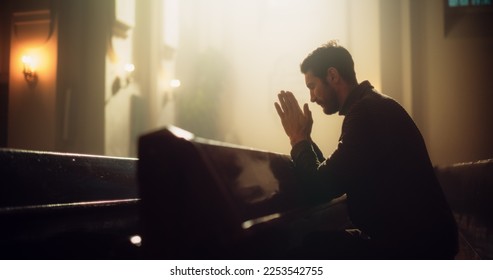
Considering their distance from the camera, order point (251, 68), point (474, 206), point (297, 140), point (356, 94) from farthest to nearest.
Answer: point (251, 68) < point (474, 206) < point (356, 94) < point (297, 140)

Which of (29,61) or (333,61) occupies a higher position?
(29,61)

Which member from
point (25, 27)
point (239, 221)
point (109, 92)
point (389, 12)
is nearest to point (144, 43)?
point (109, 92)

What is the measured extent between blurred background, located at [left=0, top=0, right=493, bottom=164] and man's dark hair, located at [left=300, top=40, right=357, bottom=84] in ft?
18.8

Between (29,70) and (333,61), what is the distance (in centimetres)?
590

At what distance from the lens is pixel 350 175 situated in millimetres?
1622

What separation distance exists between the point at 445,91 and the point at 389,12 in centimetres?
182

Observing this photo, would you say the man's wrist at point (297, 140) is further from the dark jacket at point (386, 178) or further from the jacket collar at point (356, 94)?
the jacket collar at point (356, 94)

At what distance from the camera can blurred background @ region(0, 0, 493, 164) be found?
267 inches

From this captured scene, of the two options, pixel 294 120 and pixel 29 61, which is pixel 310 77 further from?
pixel 29 61

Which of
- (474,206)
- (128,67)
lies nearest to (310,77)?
(474,206)

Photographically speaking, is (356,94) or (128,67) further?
(128,67)

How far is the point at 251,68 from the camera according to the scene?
1140 cm

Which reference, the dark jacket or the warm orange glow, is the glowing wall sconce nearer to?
the warm orange glow
